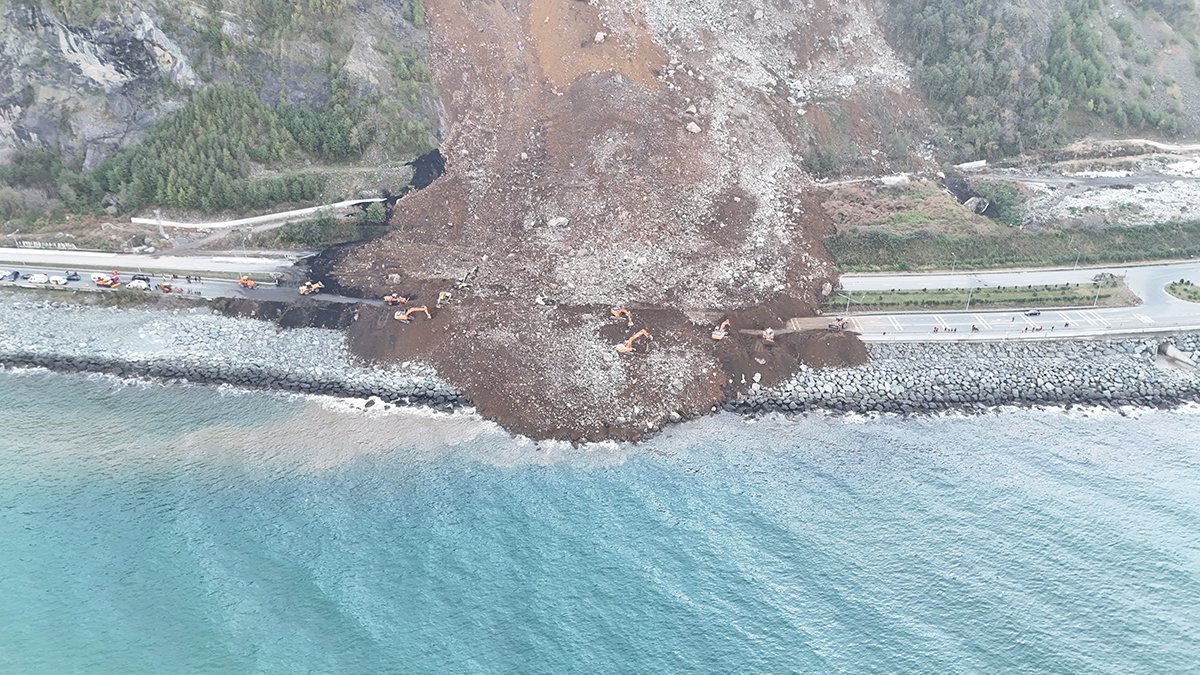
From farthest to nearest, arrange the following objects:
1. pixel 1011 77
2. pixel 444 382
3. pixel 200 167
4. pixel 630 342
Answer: pixel 1011 77, pixel 200 167, pixel 630 342, pixel 444 382

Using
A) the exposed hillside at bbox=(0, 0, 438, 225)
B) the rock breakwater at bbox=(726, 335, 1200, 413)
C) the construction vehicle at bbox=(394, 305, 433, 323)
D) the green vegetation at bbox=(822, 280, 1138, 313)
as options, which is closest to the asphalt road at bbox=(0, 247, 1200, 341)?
the green vegetation at bbox=(822, 280, 1138, 313)

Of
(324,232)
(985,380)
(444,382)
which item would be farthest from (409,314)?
(985,380)

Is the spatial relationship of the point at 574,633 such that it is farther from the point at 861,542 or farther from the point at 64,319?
the point at 64,319

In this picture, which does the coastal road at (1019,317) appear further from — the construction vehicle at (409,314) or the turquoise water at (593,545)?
the construction vehicle at (409,314)

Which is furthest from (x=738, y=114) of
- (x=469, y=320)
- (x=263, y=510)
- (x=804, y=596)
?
(x=263, y=510)

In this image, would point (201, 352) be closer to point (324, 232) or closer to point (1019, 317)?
point (324, 232)

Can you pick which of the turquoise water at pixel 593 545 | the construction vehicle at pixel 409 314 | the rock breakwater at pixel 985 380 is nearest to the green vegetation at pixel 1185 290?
the rock breakwater at pixel 985 380
